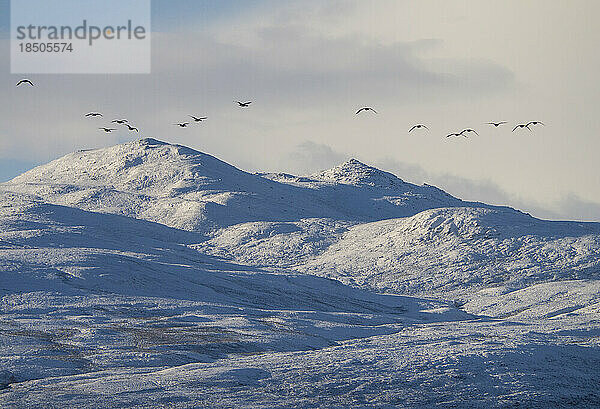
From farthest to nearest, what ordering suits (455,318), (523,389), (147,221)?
(147,221) < (455,318) < (523,389)

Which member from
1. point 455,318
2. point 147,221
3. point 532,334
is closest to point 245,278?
point 455,318

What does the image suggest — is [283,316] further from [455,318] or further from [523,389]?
[523,389]

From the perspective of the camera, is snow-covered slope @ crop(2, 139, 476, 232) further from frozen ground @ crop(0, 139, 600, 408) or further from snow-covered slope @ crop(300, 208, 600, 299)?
snow-covered slope @ crop(300, 208, 600, 299)

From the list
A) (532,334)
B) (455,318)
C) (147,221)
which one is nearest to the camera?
(532,334)

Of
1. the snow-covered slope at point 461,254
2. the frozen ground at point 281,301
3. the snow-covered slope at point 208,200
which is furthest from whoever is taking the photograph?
the snow-covered slope at point 208,200

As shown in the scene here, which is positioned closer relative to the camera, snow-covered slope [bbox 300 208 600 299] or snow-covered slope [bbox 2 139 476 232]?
snow-covered slope [bbox 300 208 600 299]

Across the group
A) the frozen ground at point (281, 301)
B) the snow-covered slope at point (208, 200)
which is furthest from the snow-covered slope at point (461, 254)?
the snow-covered slope at point (208, 200)

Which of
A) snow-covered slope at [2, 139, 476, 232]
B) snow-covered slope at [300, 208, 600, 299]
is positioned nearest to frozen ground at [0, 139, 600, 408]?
snow-covered slope at [300, 208, 600, 299]

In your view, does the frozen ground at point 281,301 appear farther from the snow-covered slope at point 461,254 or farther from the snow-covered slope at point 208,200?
the snow-covered slope at point 208,200
